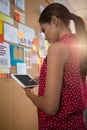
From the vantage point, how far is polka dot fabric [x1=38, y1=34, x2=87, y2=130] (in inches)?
36.5

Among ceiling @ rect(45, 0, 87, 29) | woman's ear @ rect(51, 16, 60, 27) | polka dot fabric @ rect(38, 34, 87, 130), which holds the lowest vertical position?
polka dot fabric @ rect(38, 34, 87, 130)

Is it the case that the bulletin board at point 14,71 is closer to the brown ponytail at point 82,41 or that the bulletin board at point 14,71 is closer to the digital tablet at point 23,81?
the digital tablet at point 23,81

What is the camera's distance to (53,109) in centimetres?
88

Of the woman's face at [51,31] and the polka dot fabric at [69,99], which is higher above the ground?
the woman's face at [51,31]

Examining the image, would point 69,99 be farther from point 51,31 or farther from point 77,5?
point 77,5

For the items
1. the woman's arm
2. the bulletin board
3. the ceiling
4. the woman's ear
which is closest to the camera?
the woman's arm

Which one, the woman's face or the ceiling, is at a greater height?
the ceiling

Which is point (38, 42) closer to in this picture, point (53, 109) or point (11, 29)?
point (11, 29)

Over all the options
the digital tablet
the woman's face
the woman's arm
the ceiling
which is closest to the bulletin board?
the digital tablet

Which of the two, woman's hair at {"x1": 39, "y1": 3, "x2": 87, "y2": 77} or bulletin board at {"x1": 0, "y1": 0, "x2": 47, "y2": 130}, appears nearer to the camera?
woman's hair at {"x1": 39, "y1": 3, "x2": 87, "y2": 77}

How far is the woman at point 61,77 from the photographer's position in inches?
34.5

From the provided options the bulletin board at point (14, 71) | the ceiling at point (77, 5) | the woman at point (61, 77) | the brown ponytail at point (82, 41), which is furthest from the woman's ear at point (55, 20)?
the ceiling at point (77, 5)

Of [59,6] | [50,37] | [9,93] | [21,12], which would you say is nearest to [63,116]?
[50,37]

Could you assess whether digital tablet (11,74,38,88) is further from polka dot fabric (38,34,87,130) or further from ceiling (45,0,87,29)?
ceiling (45,0,87,29)
